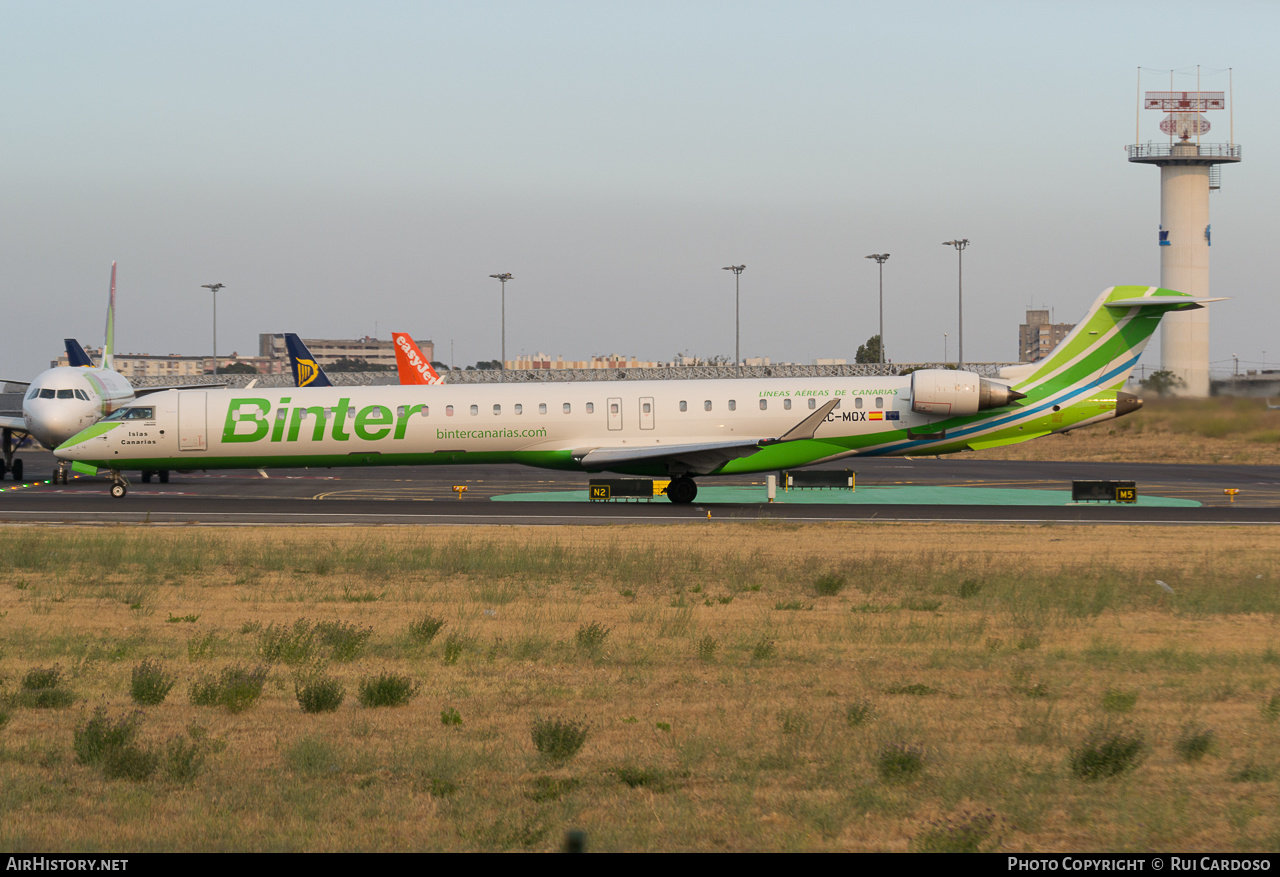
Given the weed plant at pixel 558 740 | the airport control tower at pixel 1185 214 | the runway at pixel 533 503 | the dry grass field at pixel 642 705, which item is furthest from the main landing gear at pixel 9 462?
the airport control tower at pixel 1185 214

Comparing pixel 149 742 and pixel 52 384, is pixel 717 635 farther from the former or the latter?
pixel 52 384

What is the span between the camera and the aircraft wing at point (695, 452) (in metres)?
A: 31.0

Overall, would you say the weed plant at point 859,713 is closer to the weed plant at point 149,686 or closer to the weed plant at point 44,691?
the weed plant at point 149,686

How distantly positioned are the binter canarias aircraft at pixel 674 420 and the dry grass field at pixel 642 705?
1290cm

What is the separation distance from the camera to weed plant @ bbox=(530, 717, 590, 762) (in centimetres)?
818

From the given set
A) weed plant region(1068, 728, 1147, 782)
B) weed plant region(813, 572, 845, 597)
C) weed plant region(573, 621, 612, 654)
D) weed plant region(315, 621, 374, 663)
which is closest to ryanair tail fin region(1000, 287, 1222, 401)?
weed plant region(813, 572, 845, 597)

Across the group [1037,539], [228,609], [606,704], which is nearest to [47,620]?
[228,609]

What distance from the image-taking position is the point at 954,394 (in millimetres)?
30953

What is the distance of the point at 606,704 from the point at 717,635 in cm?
332

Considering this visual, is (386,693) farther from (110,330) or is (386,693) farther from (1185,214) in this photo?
(1185,214)

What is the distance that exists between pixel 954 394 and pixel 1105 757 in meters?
24.0

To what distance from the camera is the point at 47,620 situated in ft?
46.2

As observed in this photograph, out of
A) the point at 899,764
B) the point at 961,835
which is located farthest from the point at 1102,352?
the point at 961,835

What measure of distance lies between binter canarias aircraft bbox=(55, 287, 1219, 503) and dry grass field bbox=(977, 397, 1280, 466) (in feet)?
48.9
